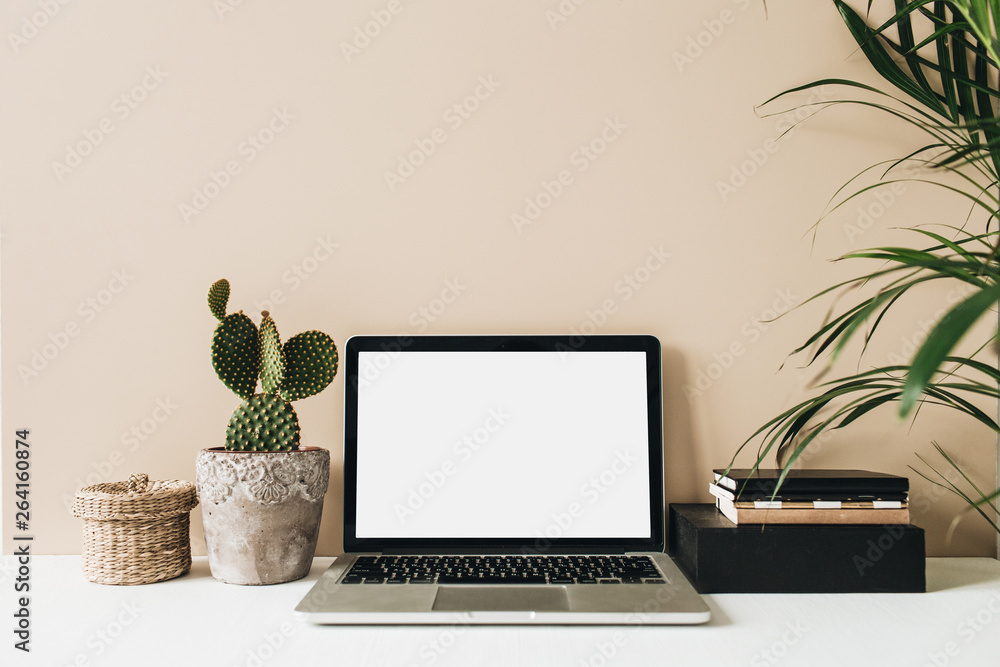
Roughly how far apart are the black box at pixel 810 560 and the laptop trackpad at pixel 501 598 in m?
0.21

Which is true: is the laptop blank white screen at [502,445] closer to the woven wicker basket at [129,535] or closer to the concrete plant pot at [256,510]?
the concrete plant pot at [256,510]

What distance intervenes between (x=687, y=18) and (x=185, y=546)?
3.71 ft

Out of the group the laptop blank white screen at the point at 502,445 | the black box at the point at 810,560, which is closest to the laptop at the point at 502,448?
the laptop blank white screen at the point at 502,445

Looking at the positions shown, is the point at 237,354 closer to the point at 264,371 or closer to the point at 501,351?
the point at 264,371

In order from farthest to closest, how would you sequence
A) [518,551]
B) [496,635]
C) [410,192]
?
1. [410,192]
2. [518,551]
3. [496,635]

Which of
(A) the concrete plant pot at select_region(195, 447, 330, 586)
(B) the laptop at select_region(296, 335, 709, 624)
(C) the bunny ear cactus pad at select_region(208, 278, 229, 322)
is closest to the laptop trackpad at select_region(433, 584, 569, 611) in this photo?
(B) the laptop at select_region(296, 335, 709, 624)

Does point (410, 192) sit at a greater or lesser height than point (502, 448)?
greater

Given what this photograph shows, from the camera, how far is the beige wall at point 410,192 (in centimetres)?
105

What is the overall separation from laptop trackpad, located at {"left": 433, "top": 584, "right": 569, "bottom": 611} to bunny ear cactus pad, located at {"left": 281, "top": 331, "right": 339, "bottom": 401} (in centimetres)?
33

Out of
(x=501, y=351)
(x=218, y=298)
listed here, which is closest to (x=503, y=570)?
(x=501, y=351)

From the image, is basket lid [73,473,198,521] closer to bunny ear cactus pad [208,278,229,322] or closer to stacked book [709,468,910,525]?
bunny ear cactus pad [208,278,229,322]

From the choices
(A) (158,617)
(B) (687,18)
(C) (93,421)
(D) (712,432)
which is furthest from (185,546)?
(B) (687,18)

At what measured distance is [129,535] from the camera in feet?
2.88

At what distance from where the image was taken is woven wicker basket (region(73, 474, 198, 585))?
87 centimetres
